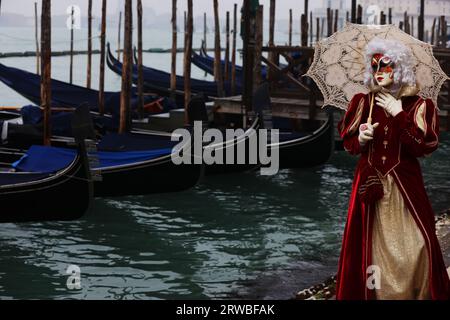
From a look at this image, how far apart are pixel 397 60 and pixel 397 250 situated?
25.6 inches

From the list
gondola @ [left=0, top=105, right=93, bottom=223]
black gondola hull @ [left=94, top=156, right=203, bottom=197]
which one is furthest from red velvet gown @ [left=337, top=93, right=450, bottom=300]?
black gondola hull @ [left=94, top=156, right=203, bottom=197]

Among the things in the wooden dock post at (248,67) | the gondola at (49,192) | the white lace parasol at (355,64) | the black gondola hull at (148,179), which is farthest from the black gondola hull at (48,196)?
the wooden dock post at (248,67)

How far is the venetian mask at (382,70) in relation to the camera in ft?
10.3

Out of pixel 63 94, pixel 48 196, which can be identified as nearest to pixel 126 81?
pixel 63 94

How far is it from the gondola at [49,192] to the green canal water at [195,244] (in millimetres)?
173

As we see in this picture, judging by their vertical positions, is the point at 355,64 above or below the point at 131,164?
above

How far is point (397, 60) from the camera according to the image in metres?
3.15

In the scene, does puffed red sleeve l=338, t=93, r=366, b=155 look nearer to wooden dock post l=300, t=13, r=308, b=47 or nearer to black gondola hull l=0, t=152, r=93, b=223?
black gondola hull l=0, t=152, r=93, b=223

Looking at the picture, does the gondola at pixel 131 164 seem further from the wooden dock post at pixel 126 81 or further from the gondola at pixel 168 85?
the gondola at pixel 168 85

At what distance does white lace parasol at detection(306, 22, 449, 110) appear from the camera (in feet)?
11.4

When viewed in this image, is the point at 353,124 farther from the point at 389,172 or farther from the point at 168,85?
the point at 168,85

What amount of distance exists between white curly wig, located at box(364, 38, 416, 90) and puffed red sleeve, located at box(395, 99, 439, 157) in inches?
4.2

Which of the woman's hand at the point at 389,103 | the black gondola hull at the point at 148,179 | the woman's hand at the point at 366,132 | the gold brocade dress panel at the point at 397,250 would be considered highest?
the woman's hand at the point at 389,103

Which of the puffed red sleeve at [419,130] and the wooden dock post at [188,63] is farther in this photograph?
the wooden dock post at [188,63]
